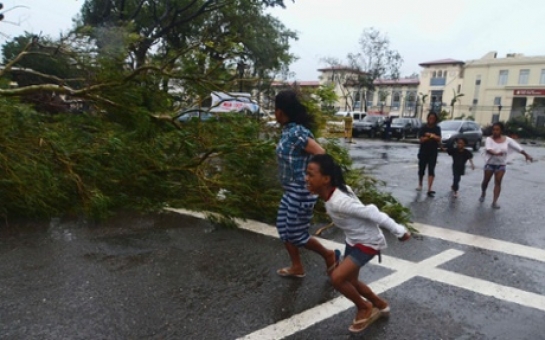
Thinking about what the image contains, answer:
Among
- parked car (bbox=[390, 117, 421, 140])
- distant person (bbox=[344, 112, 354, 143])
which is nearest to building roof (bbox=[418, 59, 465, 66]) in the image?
parked car (bbox=[390, 117, 421, 140])

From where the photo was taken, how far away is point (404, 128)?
29.5 meters

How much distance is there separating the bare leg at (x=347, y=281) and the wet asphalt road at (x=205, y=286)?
181 mm

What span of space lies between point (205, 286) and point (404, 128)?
2761 centimetres

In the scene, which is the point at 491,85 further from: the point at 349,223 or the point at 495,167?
the point at 349,223

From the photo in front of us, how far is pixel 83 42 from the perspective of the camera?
24.4 ft

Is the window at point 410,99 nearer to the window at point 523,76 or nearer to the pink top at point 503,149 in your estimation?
the window at point 523,76

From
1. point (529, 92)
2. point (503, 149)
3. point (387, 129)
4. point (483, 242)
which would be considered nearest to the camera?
point (483, 242)

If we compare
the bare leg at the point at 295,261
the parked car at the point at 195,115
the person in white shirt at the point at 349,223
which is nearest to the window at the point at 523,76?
the parked car at the point at 195,115

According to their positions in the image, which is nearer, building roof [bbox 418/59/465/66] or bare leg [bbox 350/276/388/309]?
bare leg [bbox 350/276/388/309]

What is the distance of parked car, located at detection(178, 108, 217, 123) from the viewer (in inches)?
268

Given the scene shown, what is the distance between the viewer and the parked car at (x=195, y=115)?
6812 millimetres

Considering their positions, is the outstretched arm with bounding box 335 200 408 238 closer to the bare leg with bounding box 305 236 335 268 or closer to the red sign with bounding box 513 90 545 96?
the bare leg with bounding box 305 236 335 268

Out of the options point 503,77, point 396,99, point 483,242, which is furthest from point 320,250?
point 396,99

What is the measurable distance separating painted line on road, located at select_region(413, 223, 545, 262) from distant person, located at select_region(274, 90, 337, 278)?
101 inches
